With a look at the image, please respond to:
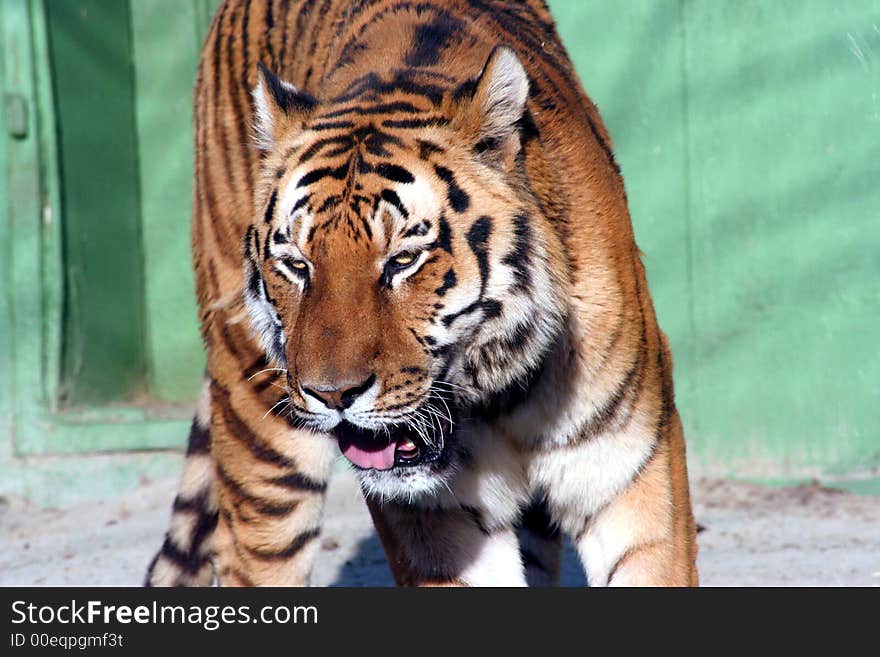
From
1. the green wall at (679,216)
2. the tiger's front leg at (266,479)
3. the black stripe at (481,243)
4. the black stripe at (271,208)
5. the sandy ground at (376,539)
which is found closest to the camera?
the black stripe at (481,243)

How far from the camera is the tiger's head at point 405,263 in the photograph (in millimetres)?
1891

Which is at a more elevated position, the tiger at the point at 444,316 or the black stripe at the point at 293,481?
the tiger at the point at 444,316

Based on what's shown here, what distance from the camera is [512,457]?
225cm

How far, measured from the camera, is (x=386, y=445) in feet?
6.75

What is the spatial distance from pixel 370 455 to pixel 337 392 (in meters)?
0.23

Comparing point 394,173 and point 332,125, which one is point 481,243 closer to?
point 394,173

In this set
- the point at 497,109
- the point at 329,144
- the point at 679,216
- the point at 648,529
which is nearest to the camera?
the point at 497,109

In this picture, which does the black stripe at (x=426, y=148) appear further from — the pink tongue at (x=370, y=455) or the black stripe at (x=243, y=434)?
the black stripe at (x=243, y=434)

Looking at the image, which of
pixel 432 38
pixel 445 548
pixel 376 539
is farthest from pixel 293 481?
pixel 376 539

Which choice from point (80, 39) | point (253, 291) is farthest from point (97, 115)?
point (253, 291)

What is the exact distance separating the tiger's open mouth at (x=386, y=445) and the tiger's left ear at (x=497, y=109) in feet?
1.50

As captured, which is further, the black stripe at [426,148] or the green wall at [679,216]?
the green wall at [679,216]

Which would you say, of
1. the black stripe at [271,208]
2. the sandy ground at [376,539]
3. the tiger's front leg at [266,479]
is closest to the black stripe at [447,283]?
the black stripe at [271,208]

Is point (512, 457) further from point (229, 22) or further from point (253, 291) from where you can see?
point (229, 22)
